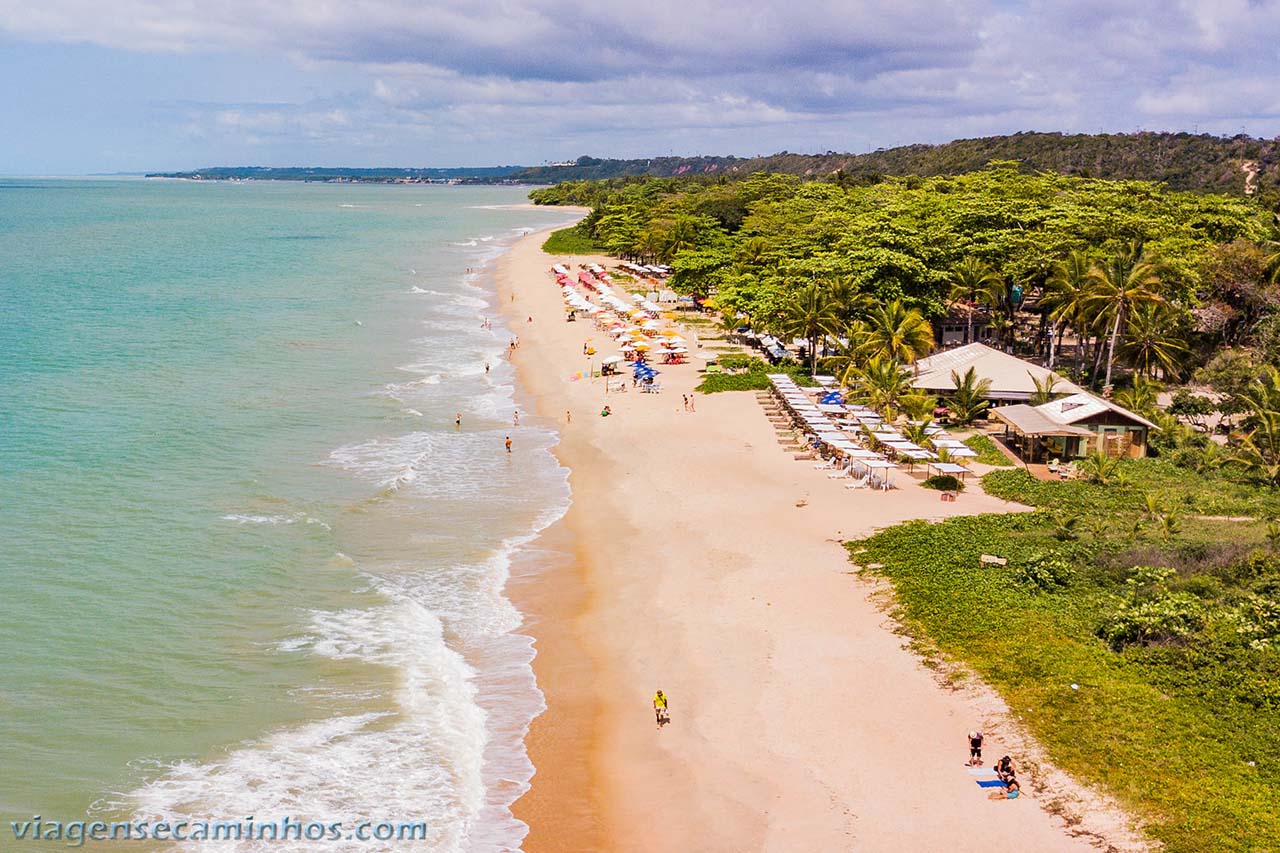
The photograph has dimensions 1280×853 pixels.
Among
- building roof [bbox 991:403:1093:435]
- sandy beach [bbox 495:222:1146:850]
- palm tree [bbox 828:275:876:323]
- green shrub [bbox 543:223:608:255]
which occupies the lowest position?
sandy beach [bbox 495:222:1146:850]

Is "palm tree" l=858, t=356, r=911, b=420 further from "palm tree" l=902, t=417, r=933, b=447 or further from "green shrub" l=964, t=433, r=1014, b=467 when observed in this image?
"green shrub" l=964, t=433, r=1014, b=467

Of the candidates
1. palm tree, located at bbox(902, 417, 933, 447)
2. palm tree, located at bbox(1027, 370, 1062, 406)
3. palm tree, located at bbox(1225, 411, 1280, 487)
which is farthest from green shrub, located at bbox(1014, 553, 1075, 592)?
palm tree, located at bbox(1027, 370, 1062, 406)

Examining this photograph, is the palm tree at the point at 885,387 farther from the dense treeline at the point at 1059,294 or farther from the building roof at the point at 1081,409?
the building roof at the point at 1081,409

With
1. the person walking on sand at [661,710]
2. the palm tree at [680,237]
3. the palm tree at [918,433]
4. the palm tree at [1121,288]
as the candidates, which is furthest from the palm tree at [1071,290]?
the palm tree at [680,237]

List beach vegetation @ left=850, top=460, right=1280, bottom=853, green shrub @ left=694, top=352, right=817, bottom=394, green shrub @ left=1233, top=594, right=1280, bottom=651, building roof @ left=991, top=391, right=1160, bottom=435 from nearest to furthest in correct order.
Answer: beach vegetation @ left=850, top=460, right=1280, bottom=853
green shrub @ left=1233, top=594, right=1280, bottom=651
building roof @ left=991, top=391, right=1160, bottom=435
green shrub @ left=694, top=352, right=817, bottom=394

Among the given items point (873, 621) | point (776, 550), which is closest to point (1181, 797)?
point (873, 621)

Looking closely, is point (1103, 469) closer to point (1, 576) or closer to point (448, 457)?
point (448, 457)
